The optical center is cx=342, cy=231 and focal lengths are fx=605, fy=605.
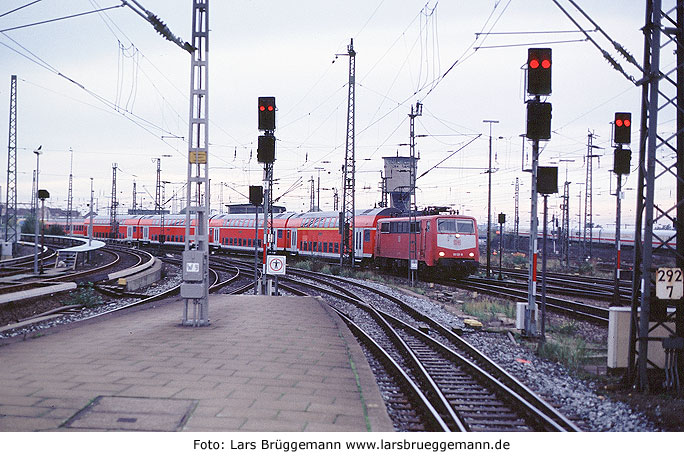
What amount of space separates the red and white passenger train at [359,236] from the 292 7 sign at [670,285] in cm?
1226

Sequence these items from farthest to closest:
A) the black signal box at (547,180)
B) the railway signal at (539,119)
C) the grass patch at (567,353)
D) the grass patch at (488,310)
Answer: the grass patch at (488,310)
the black signal box at (547,180)
the railway signal at (539,119)
the grass patch at (567,353)

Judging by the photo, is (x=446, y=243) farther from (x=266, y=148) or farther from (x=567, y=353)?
(x=567, y=353)

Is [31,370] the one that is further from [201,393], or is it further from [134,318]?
[134,318]

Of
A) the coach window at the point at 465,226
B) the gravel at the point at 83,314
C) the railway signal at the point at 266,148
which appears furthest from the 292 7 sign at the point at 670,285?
the coach window at the point at 465,226

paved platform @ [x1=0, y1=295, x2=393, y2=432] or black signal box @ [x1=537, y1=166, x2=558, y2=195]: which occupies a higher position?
black signal box @ [x1=537, y1=166, x2=558, y2=195]

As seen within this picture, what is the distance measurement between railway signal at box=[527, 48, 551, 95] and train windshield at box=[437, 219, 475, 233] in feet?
53.5

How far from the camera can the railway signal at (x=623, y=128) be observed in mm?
12883

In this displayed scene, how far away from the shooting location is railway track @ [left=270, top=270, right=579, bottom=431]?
6758 millimetres

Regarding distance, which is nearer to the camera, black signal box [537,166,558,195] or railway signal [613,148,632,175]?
black signal box [537,166,558,195]

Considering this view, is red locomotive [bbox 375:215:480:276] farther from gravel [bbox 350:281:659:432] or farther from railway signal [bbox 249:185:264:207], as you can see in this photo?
gravel [bbox 350:281:659:432]

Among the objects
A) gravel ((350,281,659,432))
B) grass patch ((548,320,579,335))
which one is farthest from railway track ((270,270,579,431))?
grass patch ((548,320,579,335))

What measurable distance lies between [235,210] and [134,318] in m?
44.0

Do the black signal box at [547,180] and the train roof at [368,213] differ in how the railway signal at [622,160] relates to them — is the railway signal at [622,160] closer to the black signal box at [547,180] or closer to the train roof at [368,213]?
the black signal box at [547,180]

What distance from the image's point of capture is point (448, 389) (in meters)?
8.53
